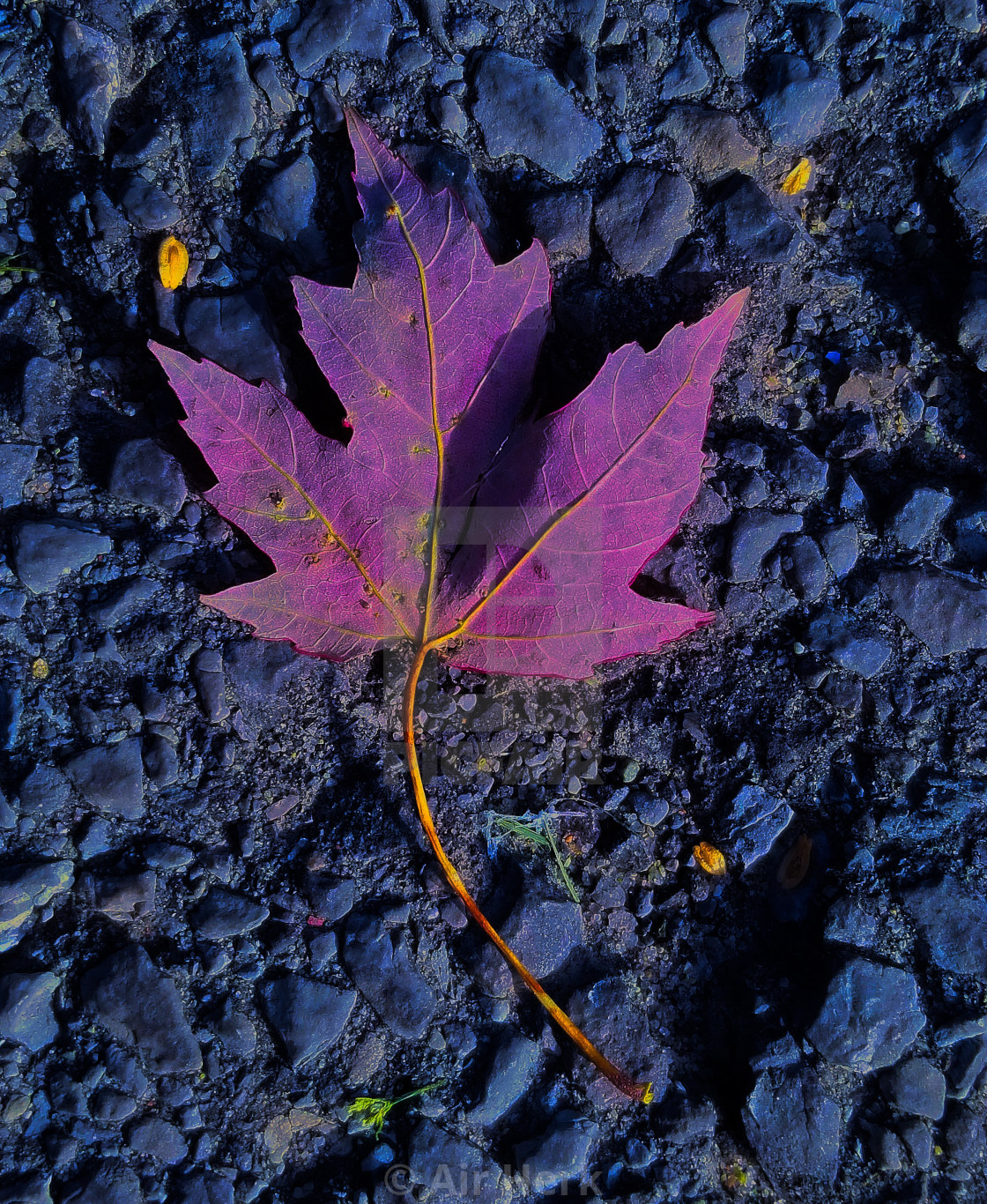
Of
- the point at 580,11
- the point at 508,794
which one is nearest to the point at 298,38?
the point at 580,11

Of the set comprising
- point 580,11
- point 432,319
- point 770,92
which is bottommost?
point 432,319

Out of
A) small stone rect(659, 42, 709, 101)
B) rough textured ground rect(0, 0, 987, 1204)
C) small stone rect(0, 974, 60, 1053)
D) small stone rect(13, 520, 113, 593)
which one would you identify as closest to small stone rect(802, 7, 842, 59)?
rough textured ground rect(0, 0, 987, 1204)

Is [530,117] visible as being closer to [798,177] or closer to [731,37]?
[731,37]

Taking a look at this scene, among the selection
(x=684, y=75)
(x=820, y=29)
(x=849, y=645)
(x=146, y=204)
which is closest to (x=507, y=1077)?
(x=849, y=645)

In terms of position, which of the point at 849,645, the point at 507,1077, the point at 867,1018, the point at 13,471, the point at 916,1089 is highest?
the point at 13,471

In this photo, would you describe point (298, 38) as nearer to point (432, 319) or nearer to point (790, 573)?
point (432, 319)

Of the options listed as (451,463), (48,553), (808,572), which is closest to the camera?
(451,463)

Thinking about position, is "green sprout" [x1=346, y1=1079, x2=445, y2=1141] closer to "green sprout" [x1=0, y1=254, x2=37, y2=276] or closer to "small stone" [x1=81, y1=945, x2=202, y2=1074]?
"small stone" [x1=81, y1=945, x2=202, y2=1074]
